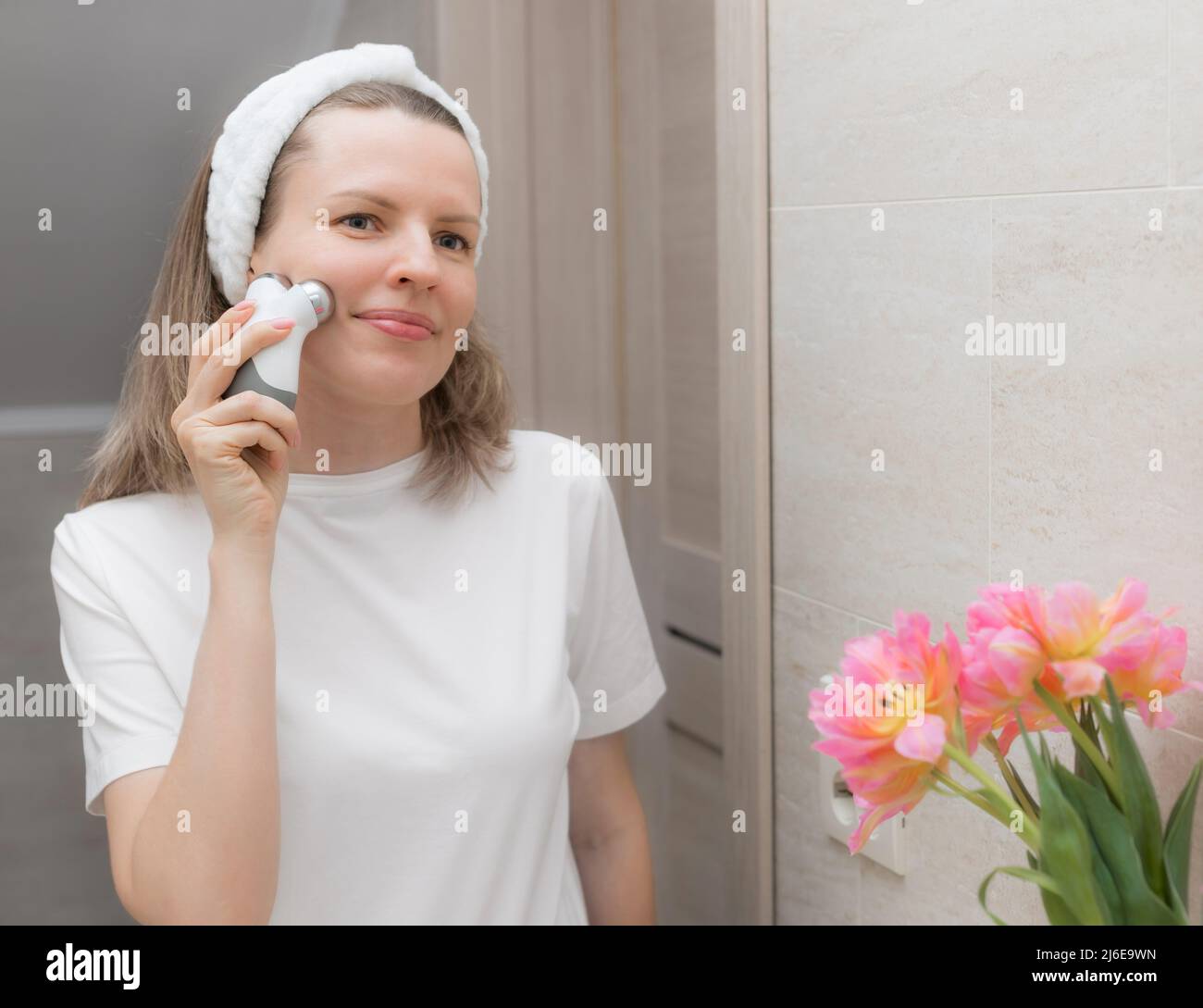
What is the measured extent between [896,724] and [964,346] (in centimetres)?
40

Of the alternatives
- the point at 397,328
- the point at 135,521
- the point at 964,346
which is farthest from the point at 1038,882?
the point at 135,521

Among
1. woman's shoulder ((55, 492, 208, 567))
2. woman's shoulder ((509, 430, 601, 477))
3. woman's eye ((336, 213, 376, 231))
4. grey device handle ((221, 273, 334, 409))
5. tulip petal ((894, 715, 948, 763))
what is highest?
woman's eye ((336, 213, 376, 231))

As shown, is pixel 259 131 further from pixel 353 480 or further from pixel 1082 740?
pixel 1082 740

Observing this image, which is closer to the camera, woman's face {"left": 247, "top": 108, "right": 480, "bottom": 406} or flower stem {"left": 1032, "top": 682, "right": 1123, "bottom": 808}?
flower stem {"left": 1032, "top": 682, "right": 1123, "bottom": 808}

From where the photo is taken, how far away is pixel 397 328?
83 cm

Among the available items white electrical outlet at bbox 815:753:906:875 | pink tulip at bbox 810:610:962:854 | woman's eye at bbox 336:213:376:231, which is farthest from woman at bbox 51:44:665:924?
pink tulip at bbox 810:610:962:854

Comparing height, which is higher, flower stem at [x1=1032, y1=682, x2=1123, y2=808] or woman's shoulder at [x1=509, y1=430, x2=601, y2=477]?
woman's shoulder at [x1=509, y1=430, x2=601, y2=477]

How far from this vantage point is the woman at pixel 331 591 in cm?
77

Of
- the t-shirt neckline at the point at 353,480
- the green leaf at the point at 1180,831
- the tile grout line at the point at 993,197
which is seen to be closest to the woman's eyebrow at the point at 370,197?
the t-shirt neckline at the point at 353,480

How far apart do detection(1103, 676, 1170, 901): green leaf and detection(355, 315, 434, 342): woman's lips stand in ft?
1.71

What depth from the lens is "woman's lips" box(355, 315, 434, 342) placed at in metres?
0.83

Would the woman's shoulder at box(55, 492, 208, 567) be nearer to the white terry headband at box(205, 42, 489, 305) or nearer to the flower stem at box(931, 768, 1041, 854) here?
the white terry headband at box(205, 42, 489, 305)


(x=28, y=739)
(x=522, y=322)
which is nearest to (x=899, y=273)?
(x=522, y=322)
